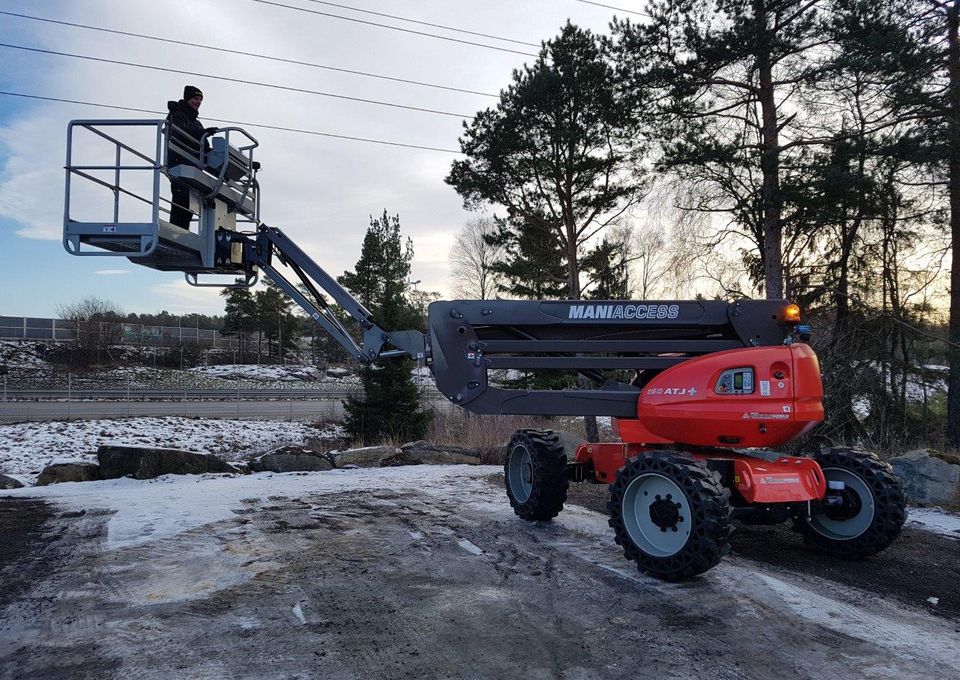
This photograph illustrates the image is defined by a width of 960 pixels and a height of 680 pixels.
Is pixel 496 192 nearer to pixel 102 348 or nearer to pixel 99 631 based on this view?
pixel 99 631

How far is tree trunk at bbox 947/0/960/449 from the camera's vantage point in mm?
13297

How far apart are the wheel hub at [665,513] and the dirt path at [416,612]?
44 centimetres

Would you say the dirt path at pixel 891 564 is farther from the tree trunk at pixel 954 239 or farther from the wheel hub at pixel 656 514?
the tree trunk at pixel 954 239

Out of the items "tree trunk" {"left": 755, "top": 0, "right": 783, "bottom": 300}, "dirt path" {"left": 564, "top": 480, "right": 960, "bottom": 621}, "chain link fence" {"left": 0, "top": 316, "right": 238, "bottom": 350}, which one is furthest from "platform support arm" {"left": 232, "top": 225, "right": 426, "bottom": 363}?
"chain link fence" {"left": 0, "top": 316, "right": 238, "bottom": 350}

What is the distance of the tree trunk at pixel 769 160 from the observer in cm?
1388

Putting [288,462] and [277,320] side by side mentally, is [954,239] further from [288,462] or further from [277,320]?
[277,320]

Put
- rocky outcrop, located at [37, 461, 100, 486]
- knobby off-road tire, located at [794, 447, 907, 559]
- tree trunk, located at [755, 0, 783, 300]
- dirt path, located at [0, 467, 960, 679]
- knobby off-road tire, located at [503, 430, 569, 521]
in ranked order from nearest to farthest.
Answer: dirt path, located at [0, 467, 960, 679] < knobby off-road tire, located at [794, 447, 907, 559] < knobby off-road tire, located at [503, 430, 569, 521] < rocky outcrop, located at [37, 461, 100, 486] < tree trunk, located at [755, 0, 783, 300]

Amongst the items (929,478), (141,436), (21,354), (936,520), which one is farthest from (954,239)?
(21,354)

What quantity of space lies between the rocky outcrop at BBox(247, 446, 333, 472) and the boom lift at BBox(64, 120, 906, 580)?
472cm

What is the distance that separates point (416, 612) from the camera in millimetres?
4316

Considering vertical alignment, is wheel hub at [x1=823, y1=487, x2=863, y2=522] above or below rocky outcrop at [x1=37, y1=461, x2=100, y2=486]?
above

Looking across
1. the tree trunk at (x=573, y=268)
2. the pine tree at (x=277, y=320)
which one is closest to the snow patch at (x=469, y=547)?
the tree trunk at (x=573, y=268)

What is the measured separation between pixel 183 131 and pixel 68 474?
6321 mm

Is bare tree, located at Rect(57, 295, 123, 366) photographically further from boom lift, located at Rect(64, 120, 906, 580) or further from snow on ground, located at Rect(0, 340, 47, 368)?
boom lift, located at Rect(64, 120, 906, 580)
